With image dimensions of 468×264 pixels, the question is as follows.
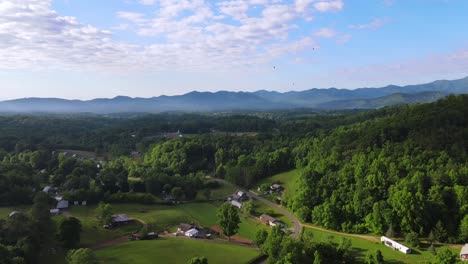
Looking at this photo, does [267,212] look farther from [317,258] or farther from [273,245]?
[317,258]

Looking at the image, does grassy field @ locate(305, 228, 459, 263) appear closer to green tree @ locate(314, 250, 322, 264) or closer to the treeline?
the treeline

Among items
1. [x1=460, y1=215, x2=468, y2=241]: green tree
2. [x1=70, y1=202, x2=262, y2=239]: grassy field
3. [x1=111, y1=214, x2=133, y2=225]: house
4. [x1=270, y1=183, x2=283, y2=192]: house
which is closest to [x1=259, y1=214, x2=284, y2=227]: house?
[x1=70, y1=202, x2=262, y2=239]: grassy field

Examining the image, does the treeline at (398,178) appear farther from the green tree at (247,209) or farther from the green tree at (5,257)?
the green tree at (5,257)

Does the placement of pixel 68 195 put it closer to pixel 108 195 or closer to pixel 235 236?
pixel 108 195

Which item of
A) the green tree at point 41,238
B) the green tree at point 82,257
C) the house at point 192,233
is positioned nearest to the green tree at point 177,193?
the house at point 192,233

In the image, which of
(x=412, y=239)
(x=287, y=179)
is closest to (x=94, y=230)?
(x=412, y=239)
